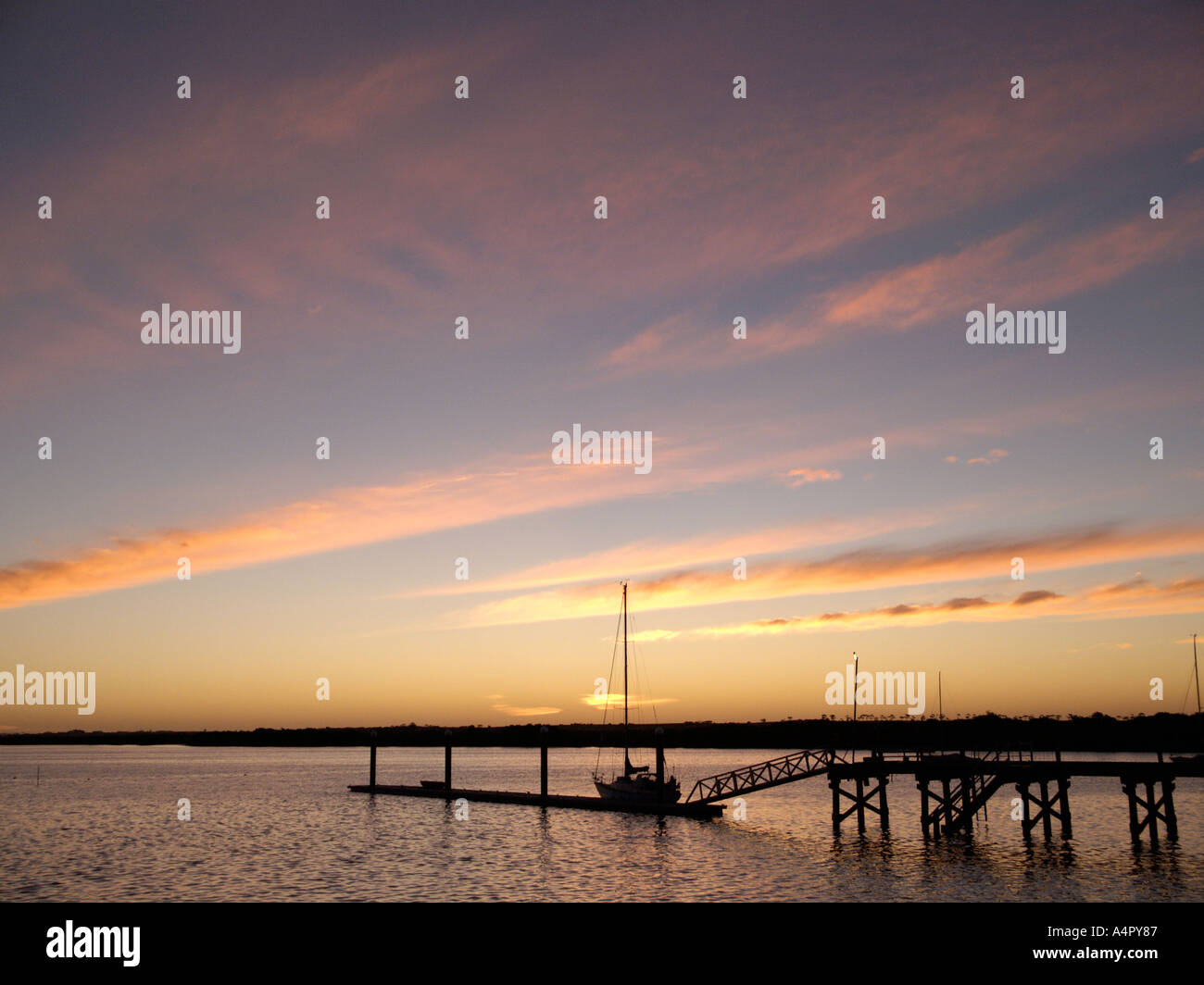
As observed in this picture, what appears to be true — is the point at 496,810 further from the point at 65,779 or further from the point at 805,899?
the point at 65,779

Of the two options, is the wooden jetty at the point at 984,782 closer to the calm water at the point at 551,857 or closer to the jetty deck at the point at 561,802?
the jetty deck at the point at 561,802

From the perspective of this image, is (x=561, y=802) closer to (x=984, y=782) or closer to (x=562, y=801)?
(x=562, y=801)

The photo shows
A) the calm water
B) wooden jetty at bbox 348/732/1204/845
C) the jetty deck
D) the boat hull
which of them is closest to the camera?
the calm water

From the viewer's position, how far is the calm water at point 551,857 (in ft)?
117

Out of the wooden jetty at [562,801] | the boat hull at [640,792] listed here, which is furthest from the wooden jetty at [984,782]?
the boat hull at [640,792]

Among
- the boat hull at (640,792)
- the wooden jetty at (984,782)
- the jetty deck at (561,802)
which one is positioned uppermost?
the wooden jetty at (984,782)

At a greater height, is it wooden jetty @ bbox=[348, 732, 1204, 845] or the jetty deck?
wooden jetty @ bbox=[348, 732, 1204, 845]

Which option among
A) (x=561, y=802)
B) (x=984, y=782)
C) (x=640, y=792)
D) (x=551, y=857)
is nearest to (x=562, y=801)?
(x=561, y=802)

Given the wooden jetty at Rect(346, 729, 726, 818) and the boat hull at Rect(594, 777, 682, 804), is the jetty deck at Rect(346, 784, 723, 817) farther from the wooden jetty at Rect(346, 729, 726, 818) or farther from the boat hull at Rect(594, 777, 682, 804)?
the boat hull at Rect(594, 777, 682, 804)

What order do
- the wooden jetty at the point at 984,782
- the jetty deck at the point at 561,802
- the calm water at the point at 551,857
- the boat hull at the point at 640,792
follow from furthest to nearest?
the boat hull at the point at 640,792 < the jetty deck at the point at 561,802 < the wooden jetty at the point at 984,782 < the calm water at the point at 551,857

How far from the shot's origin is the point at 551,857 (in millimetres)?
44344

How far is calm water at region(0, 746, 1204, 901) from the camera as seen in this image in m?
35.8

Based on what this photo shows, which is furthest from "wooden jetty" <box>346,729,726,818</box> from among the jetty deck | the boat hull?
the boat hull
